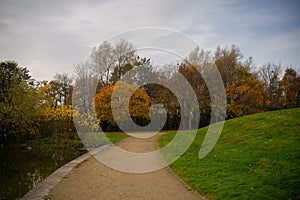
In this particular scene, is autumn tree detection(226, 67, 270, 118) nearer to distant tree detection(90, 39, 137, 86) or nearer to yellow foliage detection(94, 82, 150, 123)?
yellow foliage detection(94, 82, 150, 123)

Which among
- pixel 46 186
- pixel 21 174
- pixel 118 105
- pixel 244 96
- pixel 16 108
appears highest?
pixel 244 96

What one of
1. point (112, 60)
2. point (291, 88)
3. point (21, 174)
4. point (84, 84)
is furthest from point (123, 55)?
point (21, 174)

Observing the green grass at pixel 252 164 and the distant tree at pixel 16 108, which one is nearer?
the green grass at pixel 252 164

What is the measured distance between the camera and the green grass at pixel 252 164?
597 centimetres

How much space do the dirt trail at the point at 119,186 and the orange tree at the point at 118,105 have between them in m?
18.0

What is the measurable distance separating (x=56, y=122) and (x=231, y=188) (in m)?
18.0

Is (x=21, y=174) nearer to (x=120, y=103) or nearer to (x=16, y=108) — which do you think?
(x=16, y=108)

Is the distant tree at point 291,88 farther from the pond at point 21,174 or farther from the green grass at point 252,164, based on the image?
the pond at point 21,174

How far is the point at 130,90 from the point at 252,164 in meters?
21.7

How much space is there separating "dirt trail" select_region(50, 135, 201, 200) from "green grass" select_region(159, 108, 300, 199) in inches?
22.3

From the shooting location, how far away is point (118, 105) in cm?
2747

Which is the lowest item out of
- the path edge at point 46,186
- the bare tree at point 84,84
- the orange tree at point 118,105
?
the path edge at point 46,186

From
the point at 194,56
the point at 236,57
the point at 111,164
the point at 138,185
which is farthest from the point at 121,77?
the point at 138,185

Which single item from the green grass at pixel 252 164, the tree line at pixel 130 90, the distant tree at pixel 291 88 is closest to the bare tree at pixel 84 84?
the tree line at pixel 130 90
